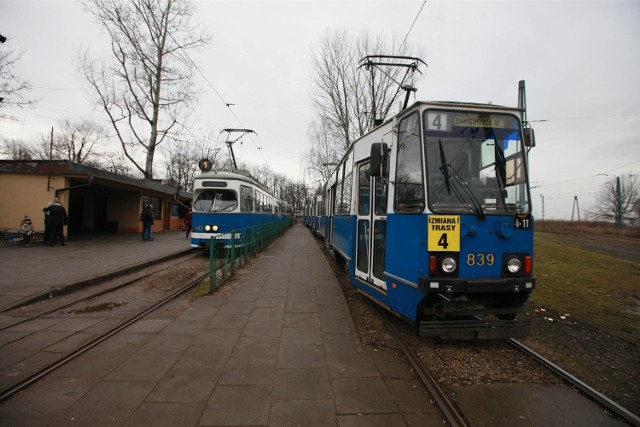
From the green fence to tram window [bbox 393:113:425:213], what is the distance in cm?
415

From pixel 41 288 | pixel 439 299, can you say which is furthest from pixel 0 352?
pixel 439 299

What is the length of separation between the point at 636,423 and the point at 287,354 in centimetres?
319

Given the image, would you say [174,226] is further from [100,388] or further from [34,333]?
[100,388]

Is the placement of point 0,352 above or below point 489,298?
below

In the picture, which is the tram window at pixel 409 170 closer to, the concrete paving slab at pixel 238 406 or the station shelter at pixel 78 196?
the concrete paving slab at pixel 238 406

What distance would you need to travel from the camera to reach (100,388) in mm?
3092

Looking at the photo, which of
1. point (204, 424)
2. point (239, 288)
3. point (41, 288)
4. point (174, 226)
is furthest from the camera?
point (174, 226)

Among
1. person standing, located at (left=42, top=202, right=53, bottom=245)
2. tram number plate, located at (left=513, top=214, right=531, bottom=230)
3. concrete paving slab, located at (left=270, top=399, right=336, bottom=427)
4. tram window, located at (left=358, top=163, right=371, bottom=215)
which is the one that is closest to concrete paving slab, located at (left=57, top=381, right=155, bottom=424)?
concrete paving slab, located at (left=270, top=399, right=336, bottom=427)

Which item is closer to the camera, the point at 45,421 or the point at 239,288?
the point at 45,421

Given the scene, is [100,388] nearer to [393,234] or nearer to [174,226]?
[393,234]

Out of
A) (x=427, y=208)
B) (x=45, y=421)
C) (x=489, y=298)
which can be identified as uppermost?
(x=427, y=208)

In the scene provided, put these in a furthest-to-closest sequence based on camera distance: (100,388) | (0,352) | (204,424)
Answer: (0,352) → (100,388) → (204,424)

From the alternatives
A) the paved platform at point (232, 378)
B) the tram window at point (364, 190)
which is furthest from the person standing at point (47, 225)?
the tram window at point (364, 190)

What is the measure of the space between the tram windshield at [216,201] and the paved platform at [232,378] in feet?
21.4
